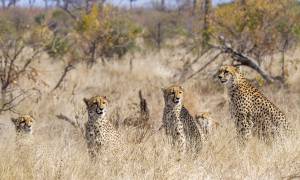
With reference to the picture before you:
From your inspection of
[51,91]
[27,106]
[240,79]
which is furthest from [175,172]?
[51,91]

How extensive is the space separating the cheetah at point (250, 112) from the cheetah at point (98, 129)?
121 cm

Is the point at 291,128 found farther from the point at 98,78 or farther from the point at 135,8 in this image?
the point at 135,8

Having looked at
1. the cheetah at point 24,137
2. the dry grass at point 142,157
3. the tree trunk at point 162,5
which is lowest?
the dry grass at point 142,157

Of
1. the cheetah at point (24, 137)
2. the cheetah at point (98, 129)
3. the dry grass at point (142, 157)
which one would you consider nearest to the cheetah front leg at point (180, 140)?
the dry grass at point (142, 157)

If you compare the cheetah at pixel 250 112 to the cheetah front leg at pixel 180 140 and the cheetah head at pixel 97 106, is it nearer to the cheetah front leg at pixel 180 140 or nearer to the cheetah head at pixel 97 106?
the cheetah front leg at pixel 180 140

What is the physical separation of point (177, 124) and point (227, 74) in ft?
2.37

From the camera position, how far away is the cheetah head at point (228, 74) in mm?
6066

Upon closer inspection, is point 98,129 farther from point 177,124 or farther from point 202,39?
point 202,39

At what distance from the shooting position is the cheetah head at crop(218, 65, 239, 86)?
607cm

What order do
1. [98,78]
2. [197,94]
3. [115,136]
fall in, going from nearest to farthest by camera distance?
[115,136]
[197,94]
[98,78]

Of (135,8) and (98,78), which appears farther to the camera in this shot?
(135,8)

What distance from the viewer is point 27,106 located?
9.16 metres

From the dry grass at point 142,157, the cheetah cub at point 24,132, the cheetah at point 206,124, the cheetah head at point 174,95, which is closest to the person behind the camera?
the dry grass at point 142,157

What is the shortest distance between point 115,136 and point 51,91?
15.1 ft
